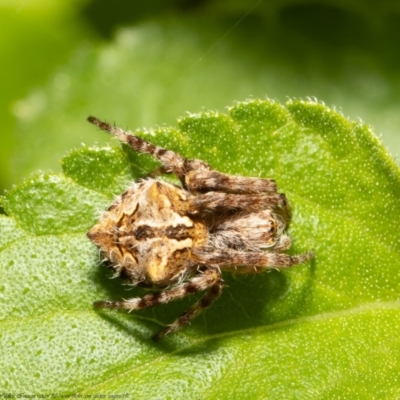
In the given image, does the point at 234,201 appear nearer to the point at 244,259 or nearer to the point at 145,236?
the point at 244,259

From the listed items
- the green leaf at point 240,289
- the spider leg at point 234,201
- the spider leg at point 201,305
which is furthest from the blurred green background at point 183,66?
the spider leg at point 201,305

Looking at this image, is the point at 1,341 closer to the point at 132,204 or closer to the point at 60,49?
the point at 132,204

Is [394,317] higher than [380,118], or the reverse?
[380,118]

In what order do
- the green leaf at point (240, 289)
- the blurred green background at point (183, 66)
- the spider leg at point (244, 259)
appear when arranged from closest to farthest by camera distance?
the green leaf at point (240, 289) → the spider leg at point (244, 259) → the blurred green background at point (183, 66)

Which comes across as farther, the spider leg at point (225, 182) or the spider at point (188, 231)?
the spider leg at point (225, 182)

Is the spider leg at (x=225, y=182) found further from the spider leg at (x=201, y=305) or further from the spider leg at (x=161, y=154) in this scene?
the spider leg at (x=201, y=305)

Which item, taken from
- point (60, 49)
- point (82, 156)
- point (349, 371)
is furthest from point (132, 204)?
point (60, 49)

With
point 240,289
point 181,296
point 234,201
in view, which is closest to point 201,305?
point 181,296
